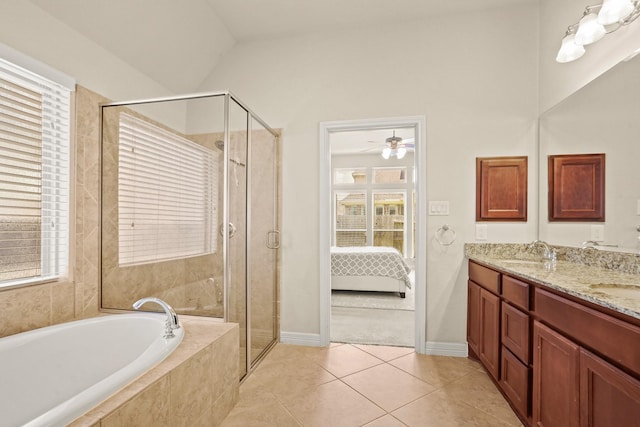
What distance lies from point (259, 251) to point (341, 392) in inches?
47.1

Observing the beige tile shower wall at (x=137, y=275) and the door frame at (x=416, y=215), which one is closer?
the beige tile shower wall at (x=137, y=275)

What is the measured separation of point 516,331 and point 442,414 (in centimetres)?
65

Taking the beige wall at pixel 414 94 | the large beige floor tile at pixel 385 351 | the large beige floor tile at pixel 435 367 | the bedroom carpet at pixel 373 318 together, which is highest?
the beige wall at pixel 414 94

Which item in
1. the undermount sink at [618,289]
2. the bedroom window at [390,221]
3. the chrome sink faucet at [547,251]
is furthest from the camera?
the bedroom window at [390,221]

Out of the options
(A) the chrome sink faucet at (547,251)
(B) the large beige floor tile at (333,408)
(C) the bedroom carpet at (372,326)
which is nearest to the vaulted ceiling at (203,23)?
(A) the chrome sink faucet at (547,251)

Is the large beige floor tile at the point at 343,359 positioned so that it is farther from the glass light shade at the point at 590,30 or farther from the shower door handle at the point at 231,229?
the glass light shade at the point at 590,30

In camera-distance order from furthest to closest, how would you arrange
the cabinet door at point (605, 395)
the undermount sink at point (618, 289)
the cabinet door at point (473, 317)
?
the cabinet door at point (473, 317) < the undermount sink at point (618, 289) < the cabinet door at point (605, 395)

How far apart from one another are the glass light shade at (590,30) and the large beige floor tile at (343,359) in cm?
255

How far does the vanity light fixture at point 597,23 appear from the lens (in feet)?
4.94

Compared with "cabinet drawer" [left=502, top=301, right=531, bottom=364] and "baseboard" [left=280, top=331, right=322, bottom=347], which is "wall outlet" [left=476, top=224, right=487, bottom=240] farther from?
"baseboard" [left=280, top=331, right=322, bottom=347]

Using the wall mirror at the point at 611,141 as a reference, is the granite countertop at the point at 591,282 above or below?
below

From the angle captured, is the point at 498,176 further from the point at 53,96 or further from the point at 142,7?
the point at 53,96

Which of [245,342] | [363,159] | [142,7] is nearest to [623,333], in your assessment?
[245,342]

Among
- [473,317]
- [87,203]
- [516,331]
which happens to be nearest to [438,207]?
[473,317]
